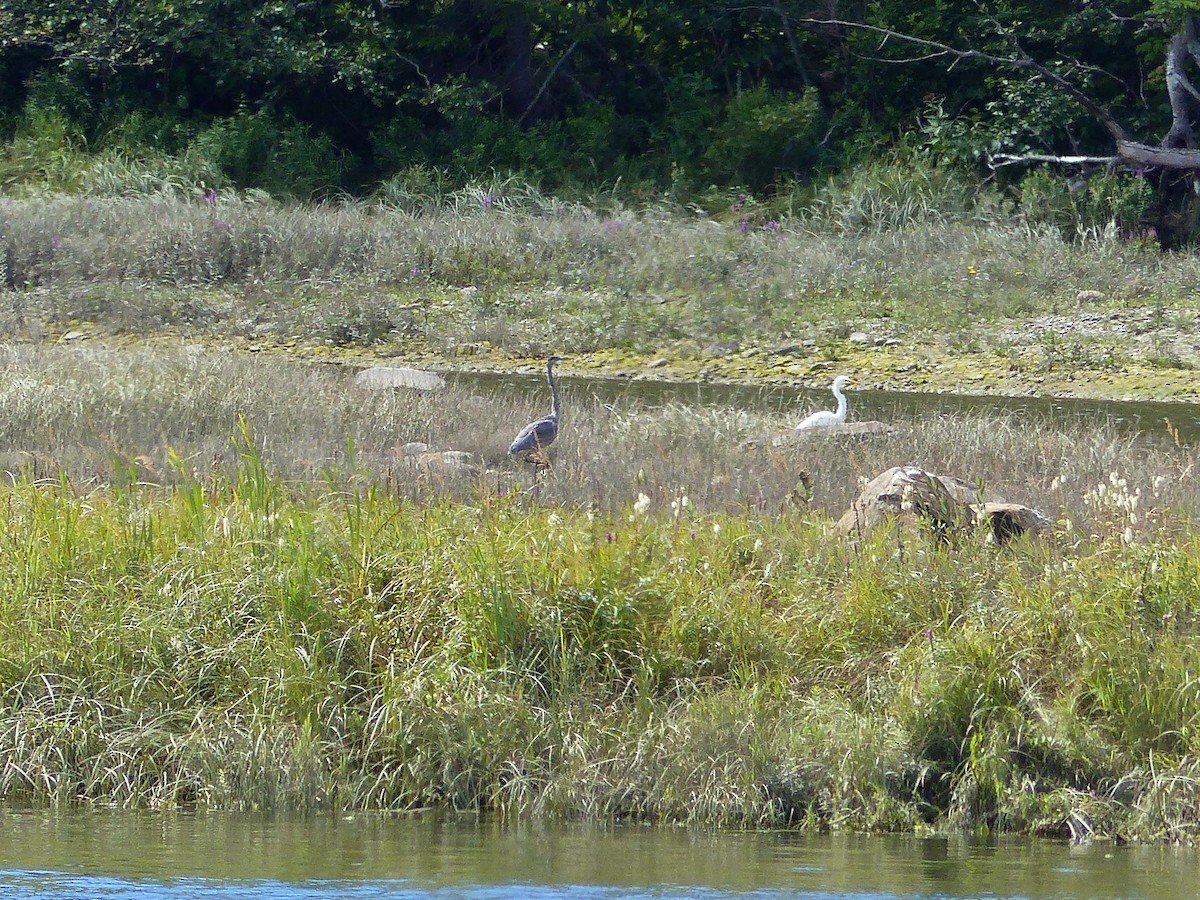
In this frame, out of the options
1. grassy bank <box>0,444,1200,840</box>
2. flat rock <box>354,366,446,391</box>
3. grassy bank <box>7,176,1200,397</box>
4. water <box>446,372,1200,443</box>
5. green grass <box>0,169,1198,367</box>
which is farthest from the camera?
green grass <box>0,169,1198,367</box>

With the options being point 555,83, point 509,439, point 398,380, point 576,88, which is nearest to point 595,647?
point 509,439

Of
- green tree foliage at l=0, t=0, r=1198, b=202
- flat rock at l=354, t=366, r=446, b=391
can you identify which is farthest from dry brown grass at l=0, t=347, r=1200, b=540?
green tree foliage at l=0, t=0, r=1198, b=202

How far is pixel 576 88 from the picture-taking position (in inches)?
1085

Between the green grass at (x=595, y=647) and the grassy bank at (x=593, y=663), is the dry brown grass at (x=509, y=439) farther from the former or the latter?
the grassy bank at (x=593, y=663)

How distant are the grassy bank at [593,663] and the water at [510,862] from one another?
0.66 feet

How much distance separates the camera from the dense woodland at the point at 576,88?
24.2m

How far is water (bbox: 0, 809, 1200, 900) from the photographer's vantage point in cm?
491

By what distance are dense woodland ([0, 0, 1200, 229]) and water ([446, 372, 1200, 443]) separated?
702 centimetres

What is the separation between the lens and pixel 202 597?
681 centimetres

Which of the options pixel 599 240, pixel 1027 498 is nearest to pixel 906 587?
pixel 1027 498

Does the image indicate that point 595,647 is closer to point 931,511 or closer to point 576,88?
point 931,511

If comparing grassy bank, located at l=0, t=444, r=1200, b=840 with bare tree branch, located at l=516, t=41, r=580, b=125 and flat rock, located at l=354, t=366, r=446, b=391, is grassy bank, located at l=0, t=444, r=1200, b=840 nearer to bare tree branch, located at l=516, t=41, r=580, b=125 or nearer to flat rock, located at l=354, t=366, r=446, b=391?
flat rock, located at l=354, t=366, r=446, b=391

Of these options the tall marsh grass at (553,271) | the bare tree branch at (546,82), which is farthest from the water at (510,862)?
the bare tree branch at (546,82)

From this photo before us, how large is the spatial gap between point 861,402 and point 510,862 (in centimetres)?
1136
